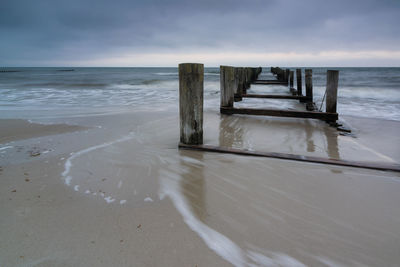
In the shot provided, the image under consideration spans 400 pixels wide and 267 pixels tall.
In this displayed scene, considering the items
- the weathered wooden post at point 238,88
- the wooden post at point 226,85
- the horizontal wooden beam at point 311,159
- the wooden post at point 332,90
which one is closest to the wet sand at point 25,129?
the horizontal wooden beam at point 311,159

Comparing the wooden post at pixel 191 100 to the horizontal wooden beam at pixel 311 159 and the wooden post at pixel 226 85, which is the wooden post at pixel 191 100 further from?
the wooden post at pixel 226 85

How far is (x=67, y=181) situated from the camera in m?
2.69

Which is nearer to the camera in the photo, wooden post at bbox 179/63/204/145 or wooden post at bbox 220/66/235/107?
wooden post at bbox 179/63/204/145

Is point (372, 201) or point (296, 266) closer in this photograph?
point (296, 266)

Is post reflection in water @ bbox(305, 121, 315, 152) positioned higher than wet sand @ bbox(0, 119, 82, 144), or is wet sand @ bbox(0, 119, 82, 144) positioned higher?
wet sand @ bbox(0, 119, 82, 144)

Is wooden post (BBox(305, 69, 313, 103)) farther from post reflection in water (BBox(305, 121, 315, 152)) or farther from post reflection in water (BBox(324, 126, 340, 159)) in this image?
post reflection in water (BBox(324, 126, 340, 159))

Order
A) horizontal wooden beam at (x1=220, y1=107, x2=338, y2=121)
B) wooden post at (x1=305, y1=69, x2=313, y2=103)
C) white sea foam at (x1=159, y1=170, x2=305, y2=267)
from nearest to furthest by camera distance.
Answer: white sea foam at (x1=159, y1=170, x2=305, y2=267) < horizontal wooden beam at (x1=220, y1=107, x2=338, y2=121) < wooden post at (x1=305, y1=69, x2=313, y2=103)

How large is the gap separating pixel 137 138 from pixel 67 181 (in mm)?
1811

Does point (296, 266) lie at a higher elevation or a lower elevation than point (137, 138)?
lower

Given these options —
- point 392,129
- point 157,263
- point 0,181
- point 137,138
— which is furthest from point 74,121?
point 392,129

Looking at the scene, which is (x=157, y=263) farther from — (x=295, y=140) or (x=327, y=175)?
(x=295, y=140)

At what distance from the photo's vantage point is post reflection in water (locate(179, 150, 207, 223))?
2.21 meters

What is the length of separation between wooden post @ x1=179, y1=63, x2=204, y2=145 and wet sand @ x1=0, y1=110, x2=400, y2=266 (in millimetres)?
319

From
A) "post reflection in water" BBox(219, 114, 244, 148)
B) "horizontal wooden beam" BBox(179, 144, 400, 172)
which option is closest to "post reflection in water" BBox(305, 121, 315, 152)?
"horizontal wooden beam" BBox(179, 144, 400, 172)
